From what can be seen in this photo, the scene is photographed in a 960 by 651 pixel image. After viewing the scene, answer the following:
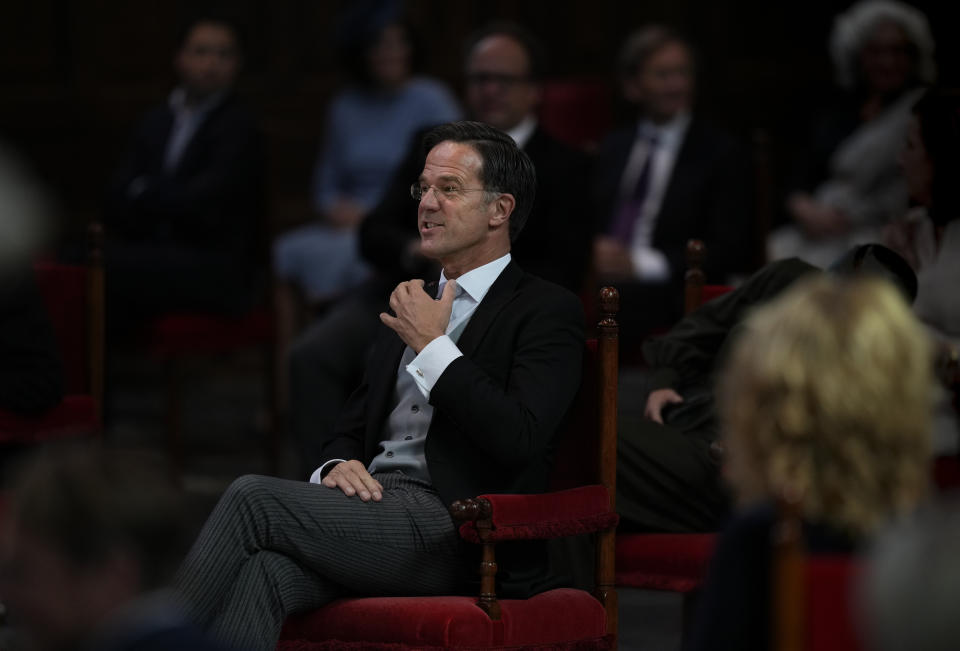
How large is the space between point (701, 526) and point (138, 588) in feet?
5.52

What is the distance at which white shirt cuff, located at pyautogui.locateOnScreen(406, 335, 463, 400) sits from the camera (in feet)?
8.13

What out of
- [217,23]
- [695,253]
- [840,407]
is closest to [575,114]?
[217,23]

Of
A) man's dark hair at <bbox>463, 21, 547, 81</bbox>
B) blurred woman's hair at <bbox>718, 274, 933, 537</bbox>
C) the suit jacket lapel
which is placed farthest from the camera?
man's dark hair at <bbox>463, 21, 547, 81</bbox>

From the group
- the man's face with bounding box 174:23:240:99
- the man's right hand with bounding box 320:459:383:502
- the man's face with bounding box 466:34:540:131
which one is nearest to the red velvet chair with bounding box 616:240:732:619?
the man's right hand with bounding box 320:459:383:502

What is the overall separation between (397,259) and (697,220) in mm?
1017

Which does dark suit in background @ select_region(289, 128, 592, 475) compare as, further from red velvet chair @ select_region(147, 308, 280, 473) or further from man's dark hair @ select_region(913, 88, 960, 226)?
man's dark hair @ select_region(913, 88, 960, 226)

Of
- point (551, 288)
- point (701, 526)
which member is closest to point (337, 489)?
point (551, 288)

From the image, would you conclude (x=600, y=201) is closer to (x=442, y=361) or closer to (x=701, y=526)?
(x=701, y=526)

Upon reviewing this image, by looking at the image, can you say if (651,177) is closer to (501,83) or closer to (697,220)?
(697,220)

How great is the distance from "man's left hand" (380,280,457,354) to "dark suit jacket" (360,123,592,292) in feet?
4.56

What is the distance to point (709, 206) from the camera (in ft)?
15.1

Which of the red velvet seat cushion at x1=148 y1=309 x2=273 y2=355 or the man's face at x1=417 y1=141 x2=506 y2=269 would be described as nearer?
the man's face at x1=417 y1=141 x2=506 y2=269

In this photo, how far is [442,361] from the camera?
97.6 inches

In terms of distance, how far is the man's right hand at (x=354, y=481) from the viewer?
255 cm
